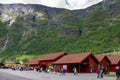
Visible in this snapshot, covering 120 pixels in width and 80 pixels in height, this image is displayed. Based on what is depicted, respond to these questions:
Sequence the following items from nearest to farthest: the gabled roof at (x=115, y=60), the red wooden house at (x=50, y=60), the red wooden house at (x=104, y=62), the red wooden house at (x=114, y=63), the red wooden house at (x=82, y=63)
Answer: the red wooden house at (x=82, y=63)
the red wooden house at (x=104, y=62)
the red wooden house at (x=114, y=63)
the gabled roof at (x=115, y=60)
the red wooden house at (x=50, y=60)

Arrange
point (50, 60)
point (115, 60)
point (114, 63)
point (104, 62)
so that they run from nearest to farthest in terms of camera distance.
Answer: point (104, 62)
point (114, 63)
point (115, 60)
point (50, 60)

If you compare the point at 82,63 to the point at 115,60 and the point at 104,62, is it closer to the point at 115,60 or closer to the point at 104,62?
the point at 104,62

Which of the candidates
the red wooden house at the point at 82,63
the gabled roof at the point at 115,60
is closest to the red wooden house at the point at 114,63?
the gabled roof at the point at 115,60

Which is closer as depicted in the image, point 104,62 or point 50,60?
point 104,62

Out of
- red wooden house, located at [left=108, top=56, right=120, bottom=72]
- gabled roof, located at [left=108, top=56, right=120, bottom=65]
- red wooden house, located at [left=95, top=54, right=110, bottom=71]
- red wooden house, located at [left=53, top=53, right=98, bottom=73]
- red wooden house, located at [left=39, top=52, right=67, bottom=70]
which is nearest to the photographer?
red wooden house, located at [left=53, top=53, right=98, bottom=73]

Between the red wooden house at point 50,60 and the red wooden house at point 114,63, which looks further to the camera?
the red wooden house at point 50,60

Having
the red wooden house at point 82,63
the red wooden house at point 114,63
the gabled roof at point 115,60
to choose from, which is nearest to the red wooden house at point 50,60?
the red wooden house at point 82,63

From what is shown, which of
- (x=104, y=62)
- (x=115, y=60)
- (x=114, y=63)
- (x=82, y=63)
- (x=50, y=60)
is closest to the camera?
(x=82, y=63)

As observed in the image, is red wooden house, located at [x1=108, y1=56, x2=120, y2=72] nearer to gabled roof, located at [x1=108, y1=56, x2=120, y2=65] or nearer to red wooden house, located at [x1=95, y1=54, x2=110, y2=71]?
gabled roof, located at [x1=108, y1=56, x2=120, y2=65]

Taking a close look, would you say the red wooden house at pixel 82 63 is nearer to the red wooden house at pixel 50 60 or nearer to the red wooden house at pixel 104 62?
the red wooden house at pixel 104 62

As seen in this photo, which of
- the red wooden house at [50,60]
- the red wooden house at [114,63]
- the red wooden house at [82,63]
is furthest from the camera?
the red wooden house at [50,60]

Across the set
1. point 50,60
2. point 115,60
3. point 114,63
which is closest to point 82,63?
point 114,63

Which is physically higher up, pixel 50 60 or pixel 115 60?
pixel 50 60

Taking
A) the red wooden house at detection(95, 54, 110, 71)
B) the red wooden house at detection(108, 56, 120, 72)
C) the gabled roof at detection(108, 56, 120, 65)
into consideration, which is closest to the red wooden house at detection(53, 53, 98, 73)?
the red wooden house at detection(95, 54, 110, 71)
